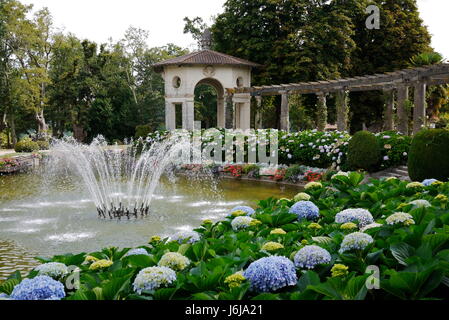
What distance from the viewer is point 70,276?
7.70 ft

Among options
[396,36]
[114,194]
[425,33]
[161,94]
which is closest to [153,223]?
[114,194]

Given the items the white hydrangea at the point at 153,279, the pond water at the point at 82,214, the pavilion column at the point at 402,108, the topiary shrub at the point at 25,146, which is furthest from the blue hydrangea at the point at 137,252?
the topiary shrub at the point at 25,146

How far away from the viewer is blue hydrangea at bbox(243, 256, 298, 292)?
2158mm

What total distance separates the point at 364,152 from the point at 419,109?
3.56 metres

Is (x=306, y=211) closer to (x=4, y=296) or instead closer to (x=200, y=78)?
(x=4, y=296)

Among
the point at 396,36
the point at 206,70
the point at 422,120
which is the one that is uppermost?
the point at 396,36

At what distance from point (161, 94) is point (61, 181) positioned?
86.3 ft

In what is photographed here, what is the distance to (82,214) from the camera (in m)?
10.0

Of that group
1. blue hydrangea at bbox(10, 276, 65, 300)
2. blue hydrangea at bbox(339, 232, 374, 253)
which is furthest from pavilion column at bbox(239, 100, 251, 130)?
blue hydrangea at bbox(10, 276, 65, 300)

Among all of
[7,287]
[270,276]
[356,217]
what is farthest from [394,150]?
[7,287]

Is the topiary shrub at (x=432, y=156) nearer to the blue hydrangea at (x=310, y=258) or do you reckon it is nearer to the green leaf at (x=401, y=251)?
the green leaf at (x=401, y=251)

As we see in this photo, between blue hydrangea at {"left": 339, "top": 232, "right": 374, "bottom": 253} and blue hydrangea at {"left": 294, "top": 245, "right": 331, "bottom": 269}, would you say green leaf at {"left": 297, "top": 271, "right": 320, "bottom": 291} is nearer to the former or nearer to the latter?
blue hydrangea at {"left": 294, "top": 245, "right": 331, "bottom": 269}

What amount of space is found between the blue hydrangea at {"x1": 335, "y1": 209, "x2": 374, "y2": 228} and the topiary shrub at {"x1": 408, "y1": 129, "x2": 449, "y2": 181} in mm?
8157

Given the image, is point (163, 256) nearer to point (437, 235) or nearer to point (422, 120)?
point (437, 235)
